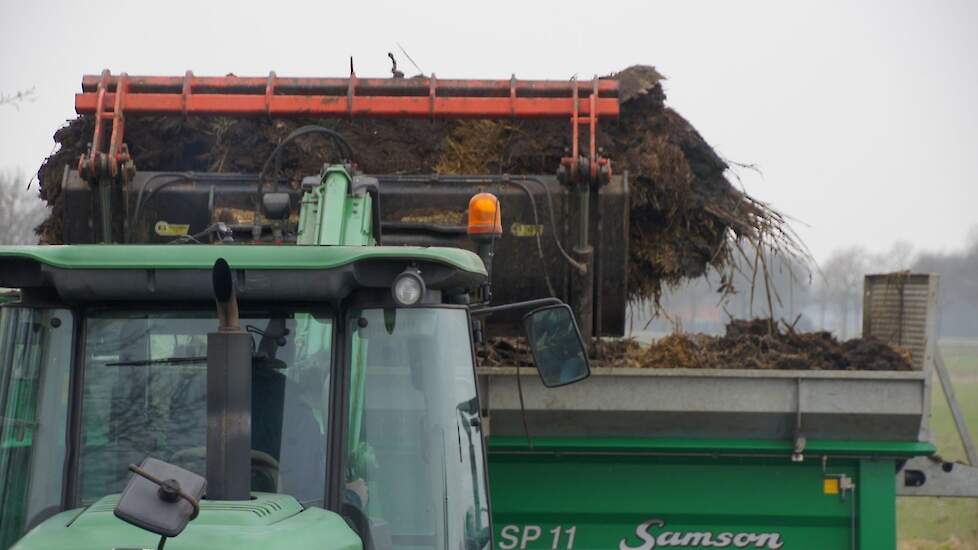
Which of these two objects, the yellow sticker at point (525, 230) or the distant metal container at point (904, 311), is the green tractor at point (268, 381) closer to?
the yellow sticker at point (525, 230)

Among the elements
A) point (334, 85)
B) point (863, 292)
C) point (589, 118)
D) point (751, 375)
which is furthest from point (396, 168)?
point (863, 292)

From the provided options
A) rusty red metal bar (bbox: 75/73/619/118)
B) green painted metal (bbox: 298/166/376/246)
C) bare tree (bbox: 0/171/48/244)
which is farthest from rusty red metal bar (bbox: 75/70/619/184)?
bare tree (bbox: 0/171/48/244)

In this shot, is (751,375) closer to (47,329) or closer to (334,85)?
(334,85)

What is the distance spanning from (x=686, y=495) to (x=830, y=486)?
627 mm

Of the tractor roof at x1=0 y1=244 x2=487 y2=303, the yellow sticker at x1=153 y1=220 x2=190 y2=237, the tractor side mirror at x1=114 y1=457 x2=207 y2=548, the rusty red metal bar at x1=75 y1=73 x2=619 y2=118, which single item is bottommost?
the tractor side mirror at x1=114 y1=457 x2=207 y2=548

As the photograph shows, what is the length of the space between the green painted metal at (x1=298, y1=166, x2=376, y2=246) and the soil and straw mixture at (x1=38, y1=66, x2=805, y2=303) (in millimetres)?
984

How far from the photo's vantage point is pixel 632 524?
5492mm

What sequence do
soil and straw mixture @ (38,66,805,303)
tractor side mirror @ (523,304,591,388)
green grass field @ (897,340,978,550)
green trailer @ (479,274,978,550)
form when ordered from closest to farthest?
1. tractor side mirror @ (523,304,591,388)
2. green trailer @ (479,274,978,550)
3. soil and straw mixture @ (38,66,805,303)
4. green grass field @ (897,340,978,550)

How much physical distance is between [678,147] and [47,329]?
11.9 feet

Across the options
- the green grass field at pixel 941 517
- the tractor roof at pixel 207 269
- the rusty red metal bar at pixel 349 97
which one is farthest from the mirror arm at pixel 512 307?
the green grass field at pixel 941 517

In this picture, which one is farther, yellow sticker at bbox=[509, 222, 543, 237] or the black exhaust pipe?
yellow sticker at bbox=[509, 222, 543, 237]

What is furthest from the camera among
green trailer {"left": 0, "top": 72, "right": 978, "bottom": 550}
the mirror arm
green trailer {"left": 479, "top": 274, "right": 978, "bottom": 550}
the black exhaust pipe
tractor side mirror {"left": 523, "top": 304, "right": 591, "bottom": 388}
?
green trailer {"left": 479, "top": 274, "right": 978, "bottom": 550}

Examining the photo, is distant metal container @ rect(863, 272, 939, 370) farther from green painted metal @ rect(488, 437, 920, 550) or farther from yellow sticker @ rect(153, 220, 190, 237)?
yellow sticker @ rect(153, 220, 190, 237)

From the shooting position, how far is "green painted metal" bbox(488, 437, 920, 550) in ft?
18.0
